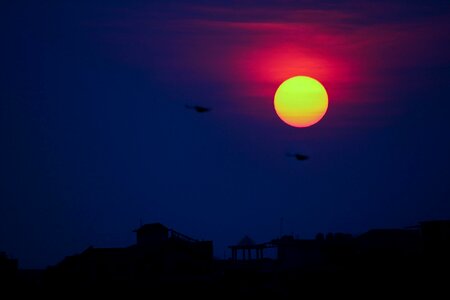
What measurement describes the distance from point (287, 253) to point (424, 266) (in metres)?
19.9

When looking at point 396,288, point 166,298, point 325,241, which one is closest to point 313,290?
point 396,288

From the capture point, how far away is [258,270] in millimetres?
53969

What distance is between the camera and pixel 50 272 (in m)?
53.8

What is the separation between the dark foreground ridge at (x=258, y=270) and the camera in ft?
143

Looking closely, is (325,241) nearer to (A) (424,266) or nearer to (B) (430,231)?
(B) (430,231)

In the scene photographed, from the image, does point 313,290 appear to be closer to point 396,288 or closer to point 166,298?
point 396,288

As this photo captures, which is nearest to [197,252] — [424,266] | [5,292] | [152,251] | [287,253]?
[152,251]

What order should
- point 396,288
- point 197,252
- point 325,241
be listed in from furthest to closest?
point 325,241
point 197,252
point 396,288

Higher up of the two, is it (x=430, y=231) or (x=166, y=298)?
(x=430, y=231)

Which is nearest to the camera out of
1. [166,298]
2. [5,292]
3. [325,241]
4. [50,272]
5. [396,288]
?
[396,288]

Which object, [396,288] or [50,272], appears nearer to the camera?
[396,288]

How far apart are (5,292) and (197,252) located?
45.9 ft

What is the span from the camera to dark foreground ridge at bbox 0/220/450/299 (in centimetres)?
4350

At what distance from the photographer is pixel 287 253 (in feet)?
207
